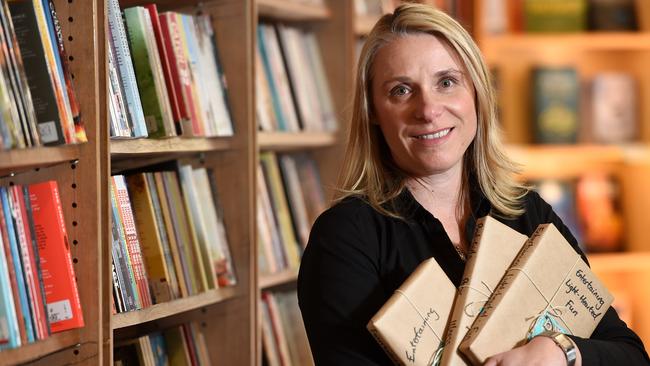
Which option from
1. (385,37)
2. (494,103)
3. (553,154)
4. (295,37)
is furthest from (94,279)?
(553,154)

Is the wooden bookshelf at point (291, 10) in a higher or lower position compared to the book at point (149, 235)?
higher

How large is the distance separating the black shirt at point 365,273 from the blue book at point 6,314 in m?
0.49

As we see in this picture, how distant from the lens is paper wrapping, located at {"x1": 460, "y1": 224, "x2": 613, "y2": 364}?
61.2 inches

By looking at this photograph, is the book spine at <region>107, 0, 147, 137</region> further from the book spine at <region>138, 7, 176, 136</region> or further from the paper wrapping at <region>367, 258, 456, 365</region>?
the paper wrapping at <region>367, 258, 456, 365</region>

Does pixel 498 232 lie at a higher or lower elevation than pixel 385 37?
lower

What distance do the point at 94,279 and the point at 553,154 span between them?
2583 mm

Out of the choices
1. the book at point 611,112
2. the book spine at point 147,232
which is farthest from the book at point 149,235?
the book at point 611,112

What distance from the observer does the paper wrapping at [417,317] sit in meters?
1.51

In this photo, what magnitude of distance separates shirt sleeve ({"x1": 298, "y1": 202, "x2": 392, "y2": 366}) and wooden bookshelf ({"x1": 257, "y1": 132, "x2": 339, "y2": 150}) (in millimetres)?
808

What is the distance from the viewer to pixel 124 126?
1.94m

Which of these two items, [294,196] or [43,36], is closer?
[43,36]

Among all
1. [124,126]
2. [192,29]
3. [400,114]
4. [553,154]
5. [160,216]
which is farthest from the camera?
[553,154]

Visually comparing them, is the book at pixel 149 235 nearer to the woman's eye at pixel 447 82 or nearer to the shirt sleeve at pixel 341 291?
the shirt sleeve at pixel 341 291

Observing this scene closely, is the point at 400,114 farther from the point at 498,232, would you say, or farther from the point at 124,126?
the point at 124,126
